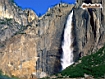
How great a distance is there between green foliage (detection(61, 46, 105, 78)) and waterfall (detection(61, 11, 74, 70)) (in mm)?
12655

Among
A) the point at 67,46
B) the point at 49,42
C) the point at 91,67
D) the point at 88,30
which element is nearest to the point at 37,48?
the point at 49,42

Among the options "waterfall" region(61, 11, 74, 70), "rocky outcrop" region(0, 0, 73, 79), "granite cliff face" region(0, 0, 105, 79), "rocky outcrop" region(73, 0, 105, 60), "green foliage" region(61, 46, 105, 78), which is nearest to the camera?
"green foliage" region(61, 46, 105, 78)

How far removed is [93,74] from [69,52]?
982 inches

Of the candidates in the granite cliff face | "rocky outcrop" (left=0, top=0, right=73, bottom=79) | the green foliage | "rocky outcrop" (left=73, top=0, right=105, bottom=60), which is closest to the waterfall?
the granite cliff face

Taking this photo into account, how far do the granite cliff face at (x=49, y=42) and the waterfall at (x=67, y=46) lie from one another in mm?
1378

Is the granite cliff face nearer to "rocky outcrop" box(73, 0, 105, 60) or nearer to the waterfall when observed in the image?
"rocky outcrop" box(73, 0, 105, 60)

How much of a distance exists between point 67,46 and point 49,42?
7207 millimetres

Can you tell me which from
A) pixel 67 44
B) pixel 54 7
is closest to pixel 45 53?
pixel 67 44

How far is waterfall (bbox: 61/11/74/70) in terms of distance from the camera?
355 feet

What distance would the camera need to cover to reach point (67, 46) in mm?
110062

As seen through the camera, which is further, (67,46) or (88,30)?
(67,46)

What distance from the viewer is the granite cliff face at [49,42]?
103312 millimetres

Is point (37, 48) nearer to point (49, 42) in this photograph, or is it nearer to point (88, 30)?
point (49, 42)

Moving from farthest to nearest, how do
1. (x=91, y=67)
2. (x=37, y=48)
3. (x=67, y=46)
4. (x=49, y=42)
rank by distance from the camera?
1. (x=37, y=48)
2. (x=49, y=42)
3. (x=67, y=46)
4. (x=91, y=67)
